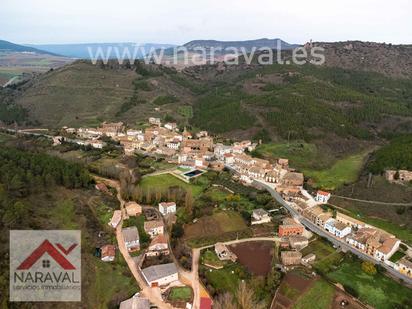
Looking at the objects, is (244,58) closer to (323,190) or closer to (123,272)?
(323,190)

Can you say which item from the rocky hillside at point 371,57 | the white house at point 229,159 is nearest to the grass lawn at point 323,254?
the white house at point 229,159

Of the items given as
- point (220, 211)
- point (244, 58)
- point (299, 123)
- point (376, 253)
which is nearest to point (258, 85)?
point (299, 123)

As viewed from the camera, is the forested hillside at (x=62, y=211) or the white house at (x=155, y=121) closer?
the forested hillside at (x=62, y=211)

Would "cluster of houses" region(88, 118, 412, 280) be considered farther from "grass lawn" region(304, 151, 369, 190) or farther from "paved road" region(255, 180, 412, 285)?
"grass lawn" region(304, 151, 369, 190)

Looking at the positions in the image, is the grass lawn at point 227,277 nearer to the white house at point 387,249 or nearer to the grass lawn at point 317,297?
the grass lawn at point 317,297

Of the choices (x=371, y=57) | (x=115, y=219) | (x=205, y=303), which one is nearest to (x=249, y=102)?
(x=115, y=219)

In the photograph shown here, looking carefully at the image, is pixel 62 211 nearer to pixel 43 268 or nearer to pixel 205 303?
pixel 43 268
